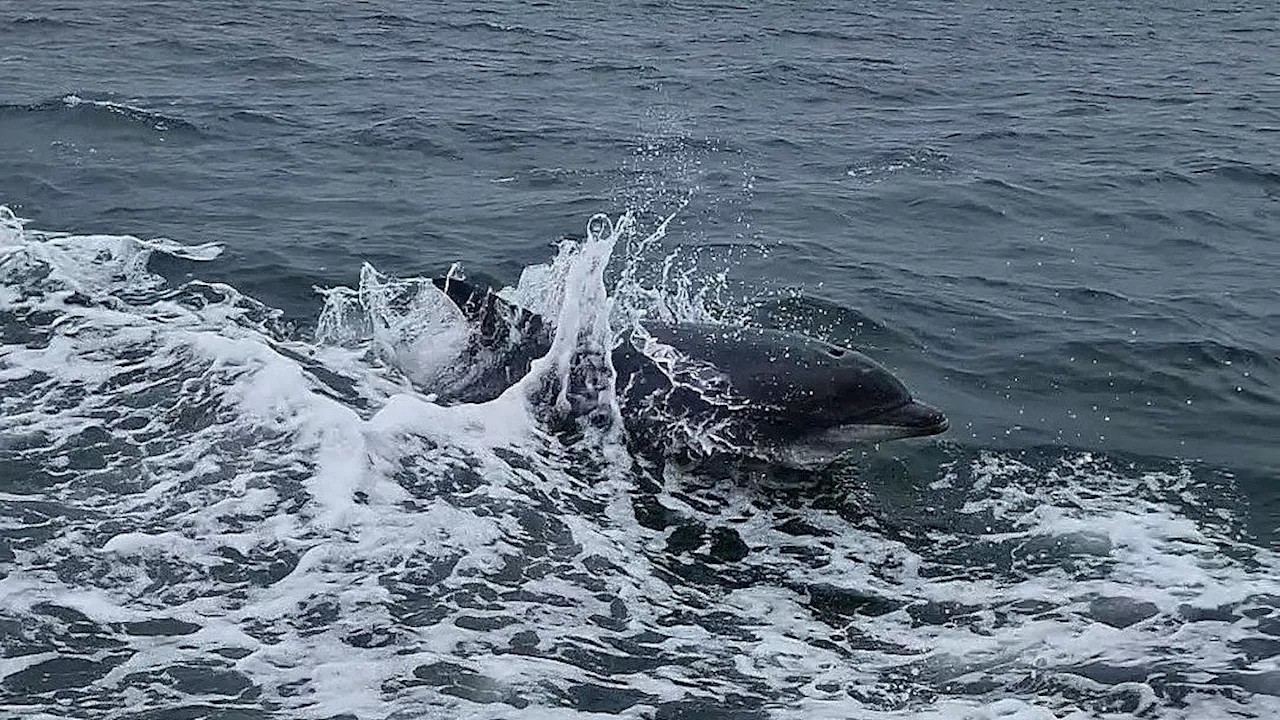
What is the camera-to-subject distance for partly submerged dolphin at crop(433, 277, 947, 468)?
10.0 meters

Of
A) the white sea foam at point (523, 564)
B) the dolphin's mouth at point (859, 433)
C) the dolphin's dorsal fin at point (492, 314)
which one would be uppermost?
the dolphin's dorsal fin at point (492, 314)

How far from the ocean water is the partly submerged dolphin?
27cm

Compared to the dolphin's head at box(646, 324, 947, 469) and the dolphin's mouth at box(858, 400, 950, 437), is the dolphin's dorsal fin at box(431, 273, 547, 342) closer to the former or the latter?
the dolphin's head at box(646, 324, 947, 469)

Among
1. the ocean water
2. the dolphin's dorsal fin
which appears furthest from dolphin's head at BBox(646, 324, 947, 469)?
the dolphin's dorsal fin

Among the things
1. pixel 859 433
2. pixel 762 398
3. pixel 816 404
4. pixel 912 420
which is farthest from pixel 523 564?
pixel 912 420

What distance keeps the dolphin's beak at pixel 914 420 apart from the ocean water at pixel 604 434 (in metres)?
0.34

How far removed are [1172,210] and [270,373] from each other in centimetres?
1095

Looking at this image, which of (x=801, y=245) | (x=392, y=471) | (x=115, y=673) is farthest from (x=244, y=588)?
(x=801, y=245)

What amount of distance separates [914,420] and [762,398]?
975 mm

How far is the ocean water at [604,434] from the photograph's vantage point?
7430 mm

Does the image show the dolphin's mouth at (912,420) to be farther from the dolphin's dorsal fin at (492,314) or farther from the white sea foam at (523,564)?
the dolphin's dorsal fin at (492,314)

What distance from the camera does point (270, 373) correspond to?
10.4 meters

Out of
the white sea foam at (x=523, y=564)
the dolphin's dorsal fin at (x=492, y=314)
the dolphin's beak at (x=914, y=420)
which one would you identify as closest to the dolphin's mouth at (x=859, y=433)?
the dolphin's beak at (x=914, y=420)

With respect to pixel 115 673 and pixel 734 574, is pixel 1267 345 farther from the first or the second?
pixel 115 673
